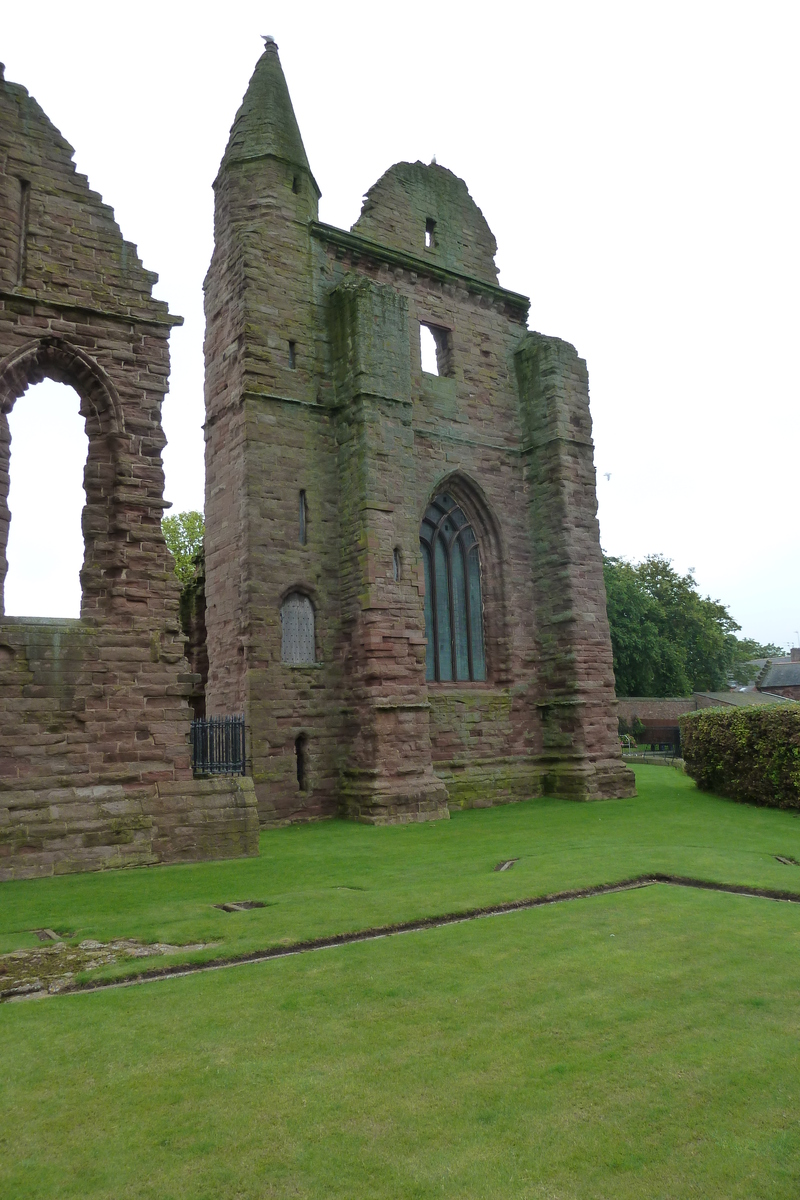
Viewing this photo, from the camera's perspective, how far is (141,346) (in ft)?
34.3

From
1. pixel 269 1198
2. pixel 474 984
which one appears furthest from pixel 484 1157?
pixel 474 984

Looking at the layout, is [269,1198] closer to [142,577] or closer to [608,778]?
[142,577]

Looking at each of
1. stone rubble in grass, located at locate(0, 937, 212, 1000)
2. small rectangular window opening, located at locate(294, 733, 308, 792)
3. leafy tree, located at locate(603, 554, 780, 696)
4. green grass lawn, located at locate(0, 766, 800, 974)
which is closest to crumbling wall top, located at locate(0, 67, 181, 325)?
green grass lawn, located at locate(0, 766, 800, 974)

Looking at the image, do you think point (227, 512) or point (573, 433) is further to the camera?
point (573, 433)

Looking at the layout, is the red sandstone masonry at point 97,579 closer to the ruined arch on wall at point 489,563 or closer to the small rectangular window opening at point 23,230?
the small rectangular window opening at point 23,230

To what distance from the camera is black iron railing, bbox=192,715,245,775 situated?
465 inches

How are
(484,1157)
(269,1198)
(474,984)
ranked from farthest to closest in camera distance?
(474,984) → (484,1157) → (269,1198)

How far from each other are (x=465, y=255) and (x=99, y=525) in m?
12.9

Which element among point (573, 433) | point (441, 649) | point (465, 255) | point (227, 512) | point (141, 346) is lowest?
point (441, 649)

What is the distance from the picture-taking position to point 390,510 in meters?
14.9

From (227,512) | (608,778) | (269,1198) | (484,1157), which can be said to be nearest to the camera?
(269,1198)

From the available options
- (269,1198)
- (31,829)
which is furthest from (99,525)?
(269,1198)

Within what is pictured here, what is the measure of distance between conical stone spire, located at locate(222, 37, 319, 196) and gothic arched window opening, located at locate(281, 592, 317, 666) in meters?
8.96

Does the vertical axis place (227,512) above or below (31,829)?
above
